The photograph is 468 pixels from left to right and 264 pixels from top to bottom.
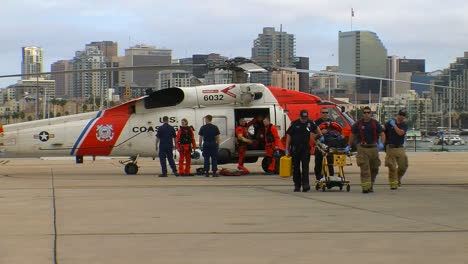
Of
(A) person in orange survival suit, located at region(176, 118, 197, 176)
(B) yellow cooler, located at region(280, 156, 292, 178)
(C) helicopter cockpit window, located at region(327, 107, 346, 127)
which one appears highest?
(C) helicopter cockpit window, located at region(327, 107, 346, 127)

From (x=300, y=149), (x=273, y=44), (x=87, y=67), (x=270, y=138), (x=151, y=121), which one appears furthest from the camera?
(x=87, y=67)

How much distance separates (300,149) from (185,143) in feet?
20.9

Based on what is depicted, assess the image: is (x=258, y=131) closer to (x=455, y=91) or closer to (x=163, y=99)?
(x=163, y=99)

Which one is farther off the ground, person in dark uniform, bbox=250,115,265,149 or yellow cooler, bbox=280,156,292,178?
person in dark uniform, bbox=250,115,265,149

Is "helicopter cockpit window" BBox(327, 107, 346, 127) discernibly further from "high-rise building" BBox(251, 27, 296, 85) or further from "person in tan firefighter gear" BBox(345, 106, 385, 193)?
"high-rise building" BBox(251, 27, 296, 85)

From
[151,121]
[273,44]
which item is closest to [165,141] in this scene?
[151,121]

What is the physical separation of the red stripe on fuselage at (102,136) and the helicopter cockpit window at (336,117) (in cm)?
578

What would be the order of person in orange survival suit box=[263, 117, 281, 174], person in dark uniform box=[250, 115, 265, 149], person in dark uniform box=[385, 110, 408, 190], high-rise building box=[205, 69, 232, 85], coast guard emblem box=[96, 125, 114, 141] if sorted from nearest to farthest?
person in dark uniform box=[385, 110, 408, 190] < person in orange survival suit box=[263, 117, 281, 174] < coast guard emblem box=[96, 125, 114, 141] < person in dark uniform box=[250, 115, 265, 149] < high-rise building box=[205, 69, 232, 85]

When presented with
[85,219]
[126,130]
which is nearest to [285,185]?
[126,130]

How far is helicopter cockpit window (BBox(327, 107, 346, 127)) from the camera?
78.2 feet

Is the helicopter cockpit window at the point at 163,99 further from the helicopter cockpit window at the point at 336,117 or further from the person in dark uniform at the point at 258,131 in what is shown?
the helicopter cockpit window at the point at 336,117

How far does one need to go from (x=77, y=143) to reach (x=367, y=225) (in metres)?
13.9

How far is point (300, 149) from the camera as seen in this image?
1661 cm

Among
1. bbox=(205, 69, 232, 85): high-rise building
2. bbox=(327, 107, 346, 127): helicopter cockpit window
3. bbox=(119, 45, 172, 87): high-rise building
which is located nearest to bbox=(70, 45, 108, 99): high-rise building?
bbox=(119, 45, 172, 87): high-rise building
